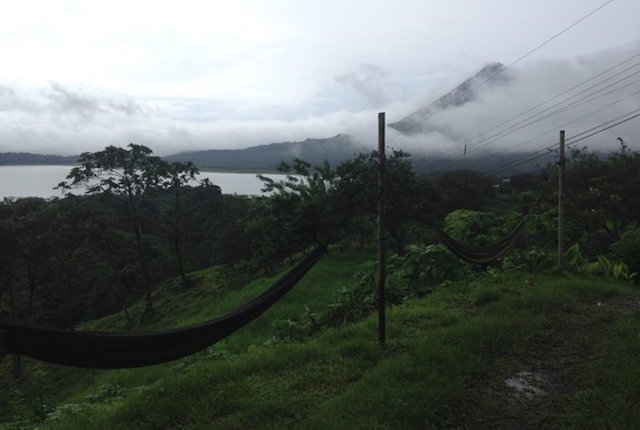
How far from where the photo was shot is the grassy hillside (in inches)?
153

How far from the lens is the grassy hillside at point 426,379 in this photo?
12.8 feet

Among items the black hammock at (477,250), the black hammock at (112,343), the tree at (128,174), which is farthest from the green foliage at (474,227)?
the tree at (128,174)

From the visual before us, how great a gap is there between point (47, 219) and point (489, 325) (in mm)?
23052

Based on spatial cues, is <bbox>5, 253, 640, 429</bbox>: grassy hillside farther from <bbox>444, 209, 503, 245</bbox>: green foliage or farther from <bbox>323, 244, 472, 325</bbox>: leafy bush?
<bbox>444, 209, 503, 245</bbox>: green foliage

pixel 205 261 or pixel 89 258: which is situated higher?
pixel 89 258

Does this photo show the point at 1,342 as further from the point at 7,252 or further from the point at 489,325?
the point at 7,252

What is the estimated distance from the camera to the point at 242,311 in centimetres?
444

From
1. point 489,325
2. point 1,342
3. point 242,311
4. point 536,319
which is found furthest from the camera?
point 536,319

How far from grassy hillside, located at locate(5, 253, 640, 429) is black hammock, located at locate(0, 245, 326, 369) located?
1.75 ft

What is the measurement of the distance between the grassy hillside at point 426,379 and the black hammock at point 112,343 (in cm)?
53

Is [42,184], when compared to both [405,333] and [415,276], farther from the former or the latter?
[405,333]

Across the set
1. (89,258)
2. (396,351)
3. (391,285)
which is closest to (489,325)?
(396,351)

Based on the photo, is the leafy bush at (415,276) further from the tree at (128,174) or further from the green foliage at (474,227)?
the tree at (128,174)

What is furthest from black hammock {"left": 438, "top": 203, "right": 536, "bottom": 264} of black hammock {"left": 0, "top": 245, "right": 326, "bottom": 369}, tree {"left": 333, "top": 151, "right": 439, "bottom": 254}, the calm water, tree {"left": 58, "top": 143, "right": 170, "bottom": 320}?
tree {"left": 58, "top": 143, "right": 170, "bottom": 320}
